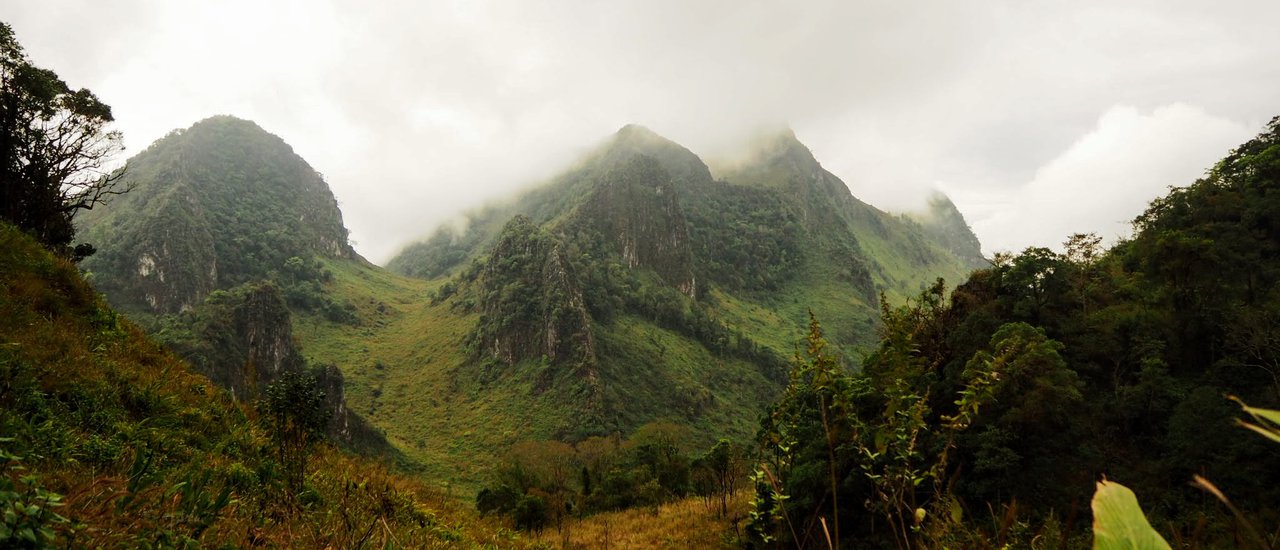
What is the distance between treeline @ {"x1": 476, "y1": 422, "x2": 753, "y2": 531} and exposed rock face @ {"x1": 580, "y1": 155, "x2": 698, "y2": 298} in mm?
86919

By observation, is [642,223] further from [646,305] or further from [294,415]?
[294,415]

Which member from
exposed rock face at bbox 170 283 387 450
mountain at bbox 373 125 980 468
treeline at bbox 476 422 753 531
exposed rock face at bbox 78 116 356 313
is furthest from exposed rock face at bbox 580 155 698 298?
treeline at bbox 476 422 753 531

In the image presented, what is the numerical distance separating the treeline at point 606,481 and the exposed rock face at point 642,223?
285ft

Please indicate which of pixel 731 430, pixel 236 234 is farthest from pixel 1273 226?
pixel 236 234

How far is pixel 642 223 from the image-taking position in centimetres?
15025

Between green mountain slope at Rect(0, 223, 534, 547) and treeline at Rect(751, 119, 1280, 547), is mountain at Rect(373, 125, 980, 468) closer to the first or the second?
treeline at Rect(751, 119, 1280, 547)

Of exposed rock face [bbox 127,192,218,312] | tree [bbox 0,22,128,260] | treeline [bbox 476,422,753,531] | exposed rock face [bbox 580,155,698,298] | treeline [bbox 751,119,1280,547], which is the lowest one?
treeline [bbox 476,422,753,531]

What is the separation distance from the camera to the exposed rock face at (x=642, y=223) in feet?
482

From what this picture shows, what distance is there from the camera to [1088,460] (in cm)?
1803

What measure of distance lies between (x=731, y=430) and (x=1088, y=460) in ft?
244

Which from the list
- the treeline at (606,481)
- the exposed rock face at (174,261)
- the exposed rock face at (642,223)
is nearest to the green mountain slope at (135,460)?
the treeline at (606,481)

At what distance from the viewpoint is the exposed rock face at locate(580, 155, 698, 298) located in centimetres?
14688

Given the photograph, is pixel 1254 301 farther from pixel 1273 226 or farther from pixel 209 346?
pixel 209 346

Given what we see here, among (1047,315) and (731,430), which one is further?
(731,430)
